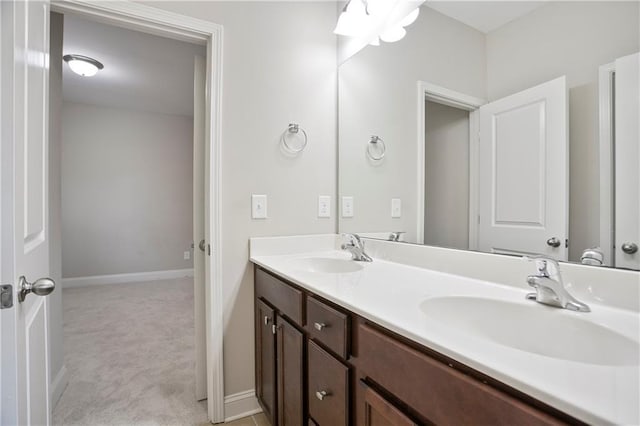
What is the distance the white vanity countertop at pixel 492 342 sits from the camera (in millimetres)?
412

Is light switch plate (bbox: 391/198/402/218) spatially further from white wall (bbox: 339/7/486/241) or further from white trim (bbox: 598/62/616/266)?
white trim (bbox: 598/62/616/266)

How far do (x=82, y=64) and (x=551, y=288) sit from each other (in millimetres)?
3770

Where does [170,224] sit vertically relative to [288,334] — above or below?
above

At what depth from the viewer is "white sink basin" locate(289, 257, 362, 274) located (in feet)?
5.12

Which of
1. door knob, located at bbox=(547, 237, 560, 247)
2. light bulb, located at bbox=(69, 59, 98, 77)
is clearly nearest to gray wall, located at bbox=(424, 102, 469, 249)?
door knob, located at bbox=(547, 237, 560, 247)

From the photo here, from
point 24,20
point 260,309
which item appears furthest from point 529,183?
point 24,20

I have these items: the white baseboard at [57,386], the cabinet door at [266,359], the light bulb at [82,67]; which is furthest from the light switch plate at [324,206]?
the light bulb at [82,67]

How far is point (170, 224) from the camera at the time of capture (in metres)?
4.72

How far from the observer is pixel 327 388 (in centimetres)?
97

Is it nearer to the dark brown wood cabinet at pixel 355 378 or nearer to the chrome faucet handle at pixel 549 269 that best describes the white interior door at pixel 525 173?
the chrome faucet handle at pixel 549 269

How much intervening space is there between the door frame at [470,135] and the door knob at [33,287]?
1.34 metres

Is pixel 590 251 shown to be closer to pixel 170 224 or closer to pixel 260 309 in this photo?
pixel 260 309

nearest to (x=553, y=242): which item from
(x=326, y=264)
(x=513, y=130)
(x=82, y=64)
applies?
(x=513, y=130)

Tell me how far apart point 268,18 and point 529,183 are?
1.56 metres
